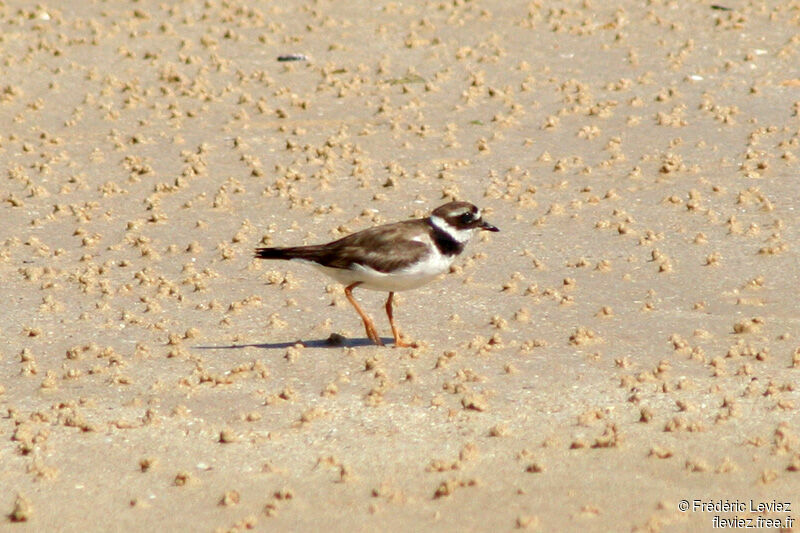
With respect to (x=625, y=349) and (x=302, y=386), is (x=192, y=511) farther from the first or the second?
(x=625, y=349)

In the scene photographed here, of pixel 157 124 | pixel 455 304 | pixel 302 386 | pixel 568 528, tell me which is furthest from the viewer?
pixel 157 124

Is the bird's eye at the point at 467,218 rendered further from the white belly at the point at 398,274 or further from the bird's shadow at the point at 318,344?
the bird's shadow at the point at 318,344

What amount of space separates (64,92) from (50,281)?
578 cm

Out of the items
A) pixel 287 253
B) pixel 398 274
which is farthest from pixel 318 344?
pixel 398 274

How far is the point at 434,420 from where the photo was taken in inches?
296

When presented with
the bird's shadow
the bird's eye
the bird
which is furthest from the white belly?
the bird's shadow

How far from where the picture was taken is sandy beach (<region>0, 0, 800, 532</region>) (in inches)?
266

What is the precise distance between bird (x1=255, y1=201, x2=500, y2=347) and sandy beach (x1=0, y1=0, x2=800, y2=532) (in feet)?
1.54

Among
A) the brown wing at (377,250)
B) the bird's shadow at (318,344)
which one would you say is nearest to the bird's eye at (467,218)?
the brown wing at (377,250)

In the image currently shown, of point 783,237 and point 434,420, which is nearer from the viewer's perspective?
point 434,420

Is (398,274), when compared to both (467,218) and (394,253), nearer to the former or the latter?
(394,253)

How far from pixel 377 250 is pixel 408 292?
1.59 m

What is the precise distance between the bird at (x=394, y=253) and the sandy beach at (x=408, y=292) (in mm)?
469

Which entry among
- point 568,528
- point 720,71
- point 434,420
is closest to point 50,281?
point 434,420
